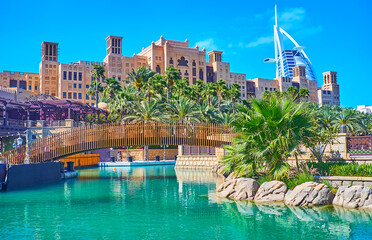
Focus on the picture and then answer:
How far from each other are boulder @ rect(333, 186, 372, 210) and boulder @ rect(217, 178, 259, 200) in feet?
12.9

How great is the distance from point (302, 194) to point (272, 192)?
1.56 meters

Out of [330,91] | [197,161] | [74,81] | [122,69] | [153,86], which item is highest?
[122,69]

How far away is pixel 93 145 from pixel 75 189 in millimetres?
4210

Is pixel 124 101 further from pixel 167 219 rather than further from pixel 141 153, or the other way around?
pixel 167 219

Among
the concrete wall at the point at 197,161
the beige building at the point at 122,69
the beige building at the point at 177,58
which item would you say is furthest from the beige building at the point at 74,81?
the concrete wall at the point at 197,161

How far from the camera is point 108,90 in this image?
235 ft

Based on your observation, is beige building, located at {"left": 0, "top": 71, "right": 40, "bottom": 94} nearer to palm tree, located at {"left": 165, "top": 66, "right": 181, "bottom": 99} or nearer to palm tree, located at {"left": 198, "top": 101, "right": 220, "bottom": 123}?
palm tree, located at {"left": 165, "top": 66, "right": 181, "bottom": 99}

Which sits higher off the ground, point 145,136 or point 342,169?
point 145,136

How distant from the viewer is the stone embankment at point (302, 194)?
15992 mm

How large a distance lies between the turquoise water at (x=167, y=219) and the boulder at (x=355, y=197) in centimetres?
63

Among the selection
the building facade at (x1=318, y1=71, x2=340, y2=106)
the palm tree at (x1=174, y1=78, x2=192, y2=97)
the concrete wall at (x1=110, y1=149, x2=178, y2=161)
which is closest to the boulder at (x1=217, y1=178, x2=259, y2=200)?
the concrete wall at (x1=110, y1=149, x2=178, y2=161)

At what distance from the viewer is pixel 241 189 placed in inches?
762

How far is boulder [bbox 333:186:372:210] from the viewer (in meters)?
15.8

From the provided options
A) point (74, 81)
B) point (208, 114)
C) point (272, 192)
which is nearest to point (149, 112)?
point (208, 114)
